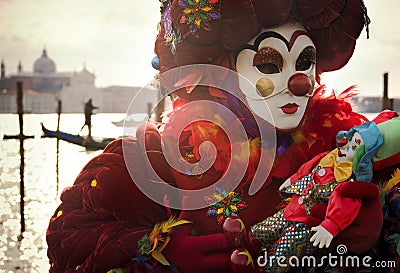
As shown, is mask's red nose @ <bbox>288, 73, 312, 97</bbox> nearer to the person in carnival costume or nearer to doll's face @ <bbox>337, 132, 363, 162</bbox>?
the person in carnival costume

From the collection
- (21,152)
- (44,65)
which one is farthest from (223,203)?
(44,65)

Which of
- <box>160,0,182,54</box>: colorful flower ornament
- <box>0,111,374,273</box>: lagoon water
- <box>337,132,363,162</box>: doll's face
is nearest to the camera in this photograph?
<box>337,132,363,162</box>: doll's face

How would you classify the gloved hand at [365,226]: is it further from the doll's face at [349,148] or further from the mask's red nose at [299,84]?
the mask's red nose at [299,84]

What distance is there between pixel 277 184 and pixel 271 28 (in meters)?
0.60

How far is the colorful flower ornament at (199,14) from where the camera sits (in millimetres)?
2520

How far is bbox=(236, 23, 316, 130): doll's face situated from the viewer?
2.54 meters

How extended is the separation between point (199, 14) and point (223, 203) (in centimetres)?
72

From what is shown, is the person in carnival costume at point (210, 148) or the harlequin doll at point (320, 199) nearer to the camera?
the harlequin doll at point (320, 199)

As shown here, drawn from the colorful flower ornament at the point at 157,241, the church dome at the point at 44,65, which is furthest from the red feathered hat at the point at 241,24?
the church dome at the point at 44,65

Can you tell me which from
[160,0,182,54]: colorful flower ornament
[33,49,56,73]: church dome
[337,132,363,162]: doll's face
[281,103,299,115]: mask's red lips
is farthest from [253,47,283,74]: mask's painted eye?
[33,49,56,73]: church dome

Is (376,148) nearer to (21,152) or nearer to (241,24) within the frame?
(241,24)

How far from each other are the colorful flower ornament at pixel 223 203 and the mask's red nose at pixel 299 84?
0.44 m

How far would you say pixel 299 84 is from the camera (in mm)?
2512

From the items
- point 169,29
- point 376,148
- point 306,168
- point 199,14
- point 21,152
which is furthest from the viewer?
point 21,152
